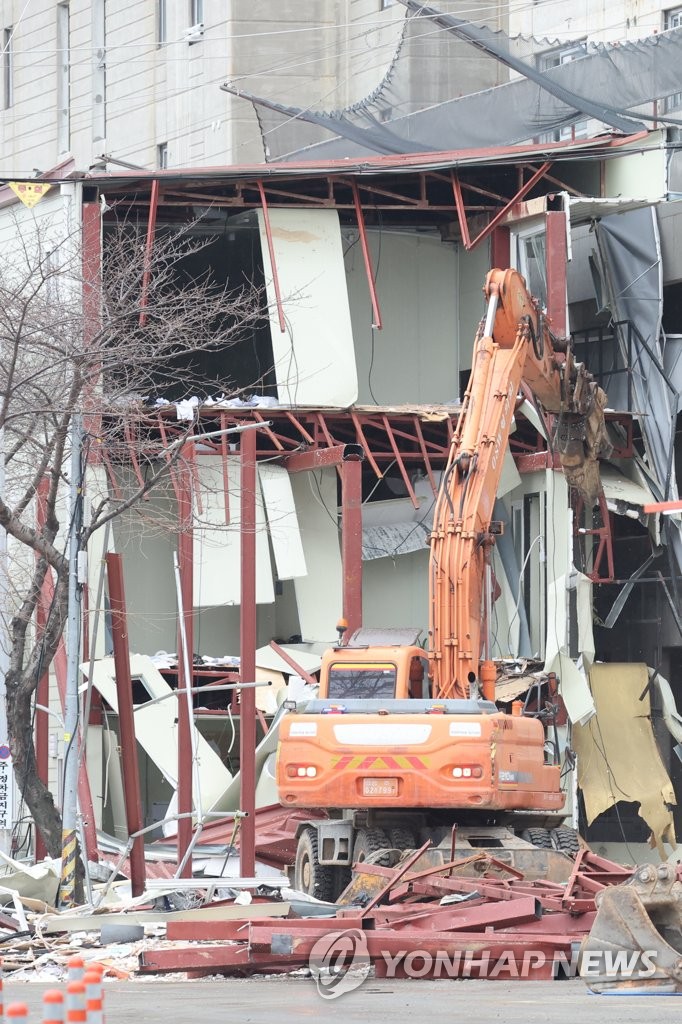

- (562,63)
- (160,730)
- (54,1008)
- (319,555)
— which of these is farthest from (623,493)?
(54,1008)

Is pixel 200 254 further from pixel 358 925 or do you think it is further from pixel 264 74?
pixel 358 925

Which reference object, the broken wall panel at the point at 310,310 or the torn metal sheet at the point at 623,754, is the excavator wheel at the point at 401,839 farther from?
the broken wall panel at the point at 310,310

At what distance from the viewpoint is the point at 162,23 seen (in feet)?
182

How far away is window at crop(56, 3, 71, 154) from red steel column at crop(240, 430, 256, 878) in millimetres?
28855

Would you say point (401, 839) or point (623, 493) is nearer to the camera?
point (401, 839)

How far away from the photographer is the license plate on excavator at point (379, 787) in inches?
823

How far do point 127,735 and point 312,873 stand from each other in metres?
2.73

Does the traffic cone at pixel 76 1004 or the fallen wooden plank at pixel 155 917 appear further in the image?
the fallen wooden plank at pixel 155 917

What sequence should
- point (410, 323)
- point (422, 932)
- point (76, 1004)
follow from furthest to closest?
point (410, 323)
point (422, 932)
point (76, 1004)

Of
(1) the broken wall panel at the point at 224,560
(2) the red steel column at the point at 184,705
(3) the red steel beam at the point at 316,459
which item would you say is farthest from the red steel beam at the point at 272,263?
(2) the red steel column at the point at 184,705

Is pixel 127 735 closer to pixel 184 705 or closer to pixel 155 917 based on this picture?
pixel 155 917

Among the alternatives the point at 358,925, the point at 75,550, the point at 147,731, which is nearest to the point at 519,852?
the point at 358,925

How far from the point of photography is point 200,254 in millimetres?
38906

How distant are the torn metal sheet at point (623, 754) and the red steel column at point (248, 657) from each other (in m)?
6.76
